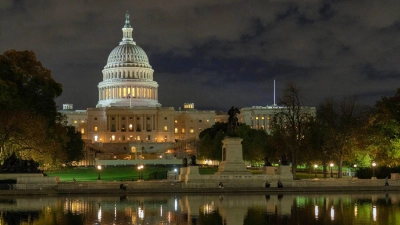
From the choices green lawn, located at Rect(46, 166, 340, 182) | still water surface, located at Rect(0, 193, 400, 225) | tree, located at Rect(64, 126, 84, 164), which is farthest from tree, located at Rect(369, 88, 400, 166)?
tree, located at Rect(64, 126, 84, 164)

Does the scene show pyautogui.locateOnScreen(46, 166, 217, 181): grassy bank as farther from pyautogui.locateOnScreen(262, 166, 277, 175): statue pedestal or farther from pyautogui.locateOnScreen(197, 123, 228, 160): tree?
pyautogui.locateOnScreen(262, 166, 277, 175): statue pedestal

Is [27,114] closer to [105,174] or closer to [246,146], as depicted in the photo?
[105,174]

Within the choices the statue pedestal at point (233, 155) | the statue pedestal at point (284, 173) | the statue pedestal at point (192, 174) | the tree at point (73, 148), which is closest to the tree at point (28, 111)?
the statue pedestal at point (192, 174)

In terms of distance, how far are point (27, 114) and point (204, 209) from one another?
3161cm

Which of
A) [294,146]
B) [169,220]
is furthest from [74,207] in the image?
[294,146]

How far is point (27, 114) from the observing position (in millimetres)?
63188

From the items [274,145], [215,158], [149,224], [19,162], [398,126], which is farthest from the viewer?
[215,158]

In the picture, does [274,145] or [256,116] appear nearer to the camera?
[274,145]

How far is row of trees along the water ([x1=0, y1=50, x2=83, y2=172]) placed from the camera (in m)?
60.4

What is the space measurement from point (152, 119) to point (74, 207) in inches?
5855

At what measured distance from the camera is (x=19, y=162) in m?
54.5

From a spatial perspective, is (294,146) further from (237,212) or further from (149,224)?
(149,224)

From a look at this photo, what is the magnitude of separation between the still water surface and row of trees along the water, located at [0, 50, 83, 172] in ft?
46.9

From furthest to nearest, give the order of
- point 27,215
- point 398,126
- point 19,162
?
1. point 398,126
2. point 19,162
3. point 27,215
